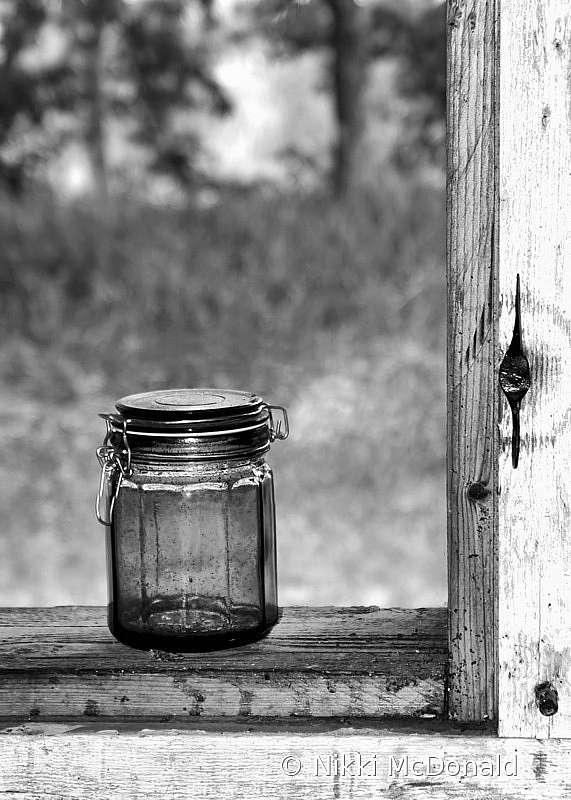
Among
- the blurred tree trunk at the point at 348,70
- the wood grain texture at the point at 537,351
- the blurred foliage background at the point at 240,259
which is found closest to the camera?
the wood grain texture at the point at 537,351

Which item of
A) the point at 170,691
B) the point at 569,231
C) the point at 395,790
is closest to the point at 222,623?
the point at 170,691

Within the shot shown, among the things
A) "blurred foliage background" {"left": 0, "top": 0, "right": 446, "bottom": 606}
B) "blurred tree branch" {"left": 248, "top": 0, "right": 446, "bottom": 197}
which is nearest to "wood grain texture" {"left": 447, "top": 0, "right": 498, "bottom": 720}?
"blurred foliage background" {"left": 0, "top": 0, "right": 446, "bottom": 606}

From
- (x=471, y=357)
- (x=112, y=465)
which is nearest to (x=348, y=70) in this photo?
(x=112, y=465)

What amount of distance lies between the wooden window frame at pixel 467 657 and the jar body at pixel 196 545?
11cm

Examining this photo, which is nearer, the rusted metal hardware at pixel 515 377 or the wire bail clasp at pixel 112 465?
the rusted metal hardware at pixel 515 377

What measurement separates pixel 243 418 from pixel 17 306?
412 centimetres

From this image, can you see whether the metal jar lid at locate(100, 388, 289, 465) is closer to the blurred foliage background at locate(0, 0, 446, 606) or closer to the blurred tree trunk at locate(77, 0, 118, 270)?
the blurred foliage background at locate(0, 0, 446, 606)

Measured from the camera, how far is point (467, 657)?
0.96 meters

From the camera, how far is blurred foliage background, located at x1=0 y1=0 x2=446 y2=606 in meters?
4.04

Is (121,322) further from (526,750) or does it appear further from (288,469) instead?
(526,750)

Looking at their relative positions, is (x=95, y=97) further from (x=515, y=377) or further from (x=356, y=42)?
(x=515, y=377)

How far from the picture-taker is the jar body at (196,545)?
1121 millimetres

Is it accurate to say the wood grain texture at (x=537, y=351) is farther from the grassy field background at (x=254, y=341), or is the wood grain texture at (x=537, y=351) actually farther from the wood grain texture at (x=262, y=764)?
the grassy field background at (x=254, y=341)

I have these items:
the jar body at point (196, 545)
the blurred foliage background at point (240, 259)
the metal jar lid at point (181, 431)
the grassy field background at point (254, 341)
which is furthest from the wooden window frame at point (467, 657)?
the grassy field background at point (254, 341)
